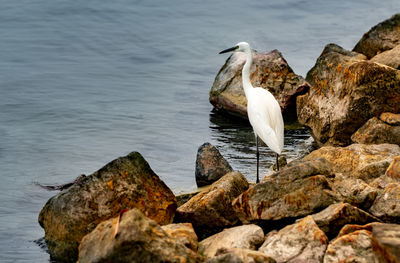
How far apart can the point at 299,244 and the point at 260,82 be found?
729cm

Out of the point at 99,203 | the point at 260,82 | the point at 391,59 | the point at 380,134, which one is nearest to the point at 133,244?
the point at 99,203

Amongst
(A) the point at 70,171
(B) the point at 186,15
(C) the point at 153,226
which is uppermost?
(B) the point at 186,15

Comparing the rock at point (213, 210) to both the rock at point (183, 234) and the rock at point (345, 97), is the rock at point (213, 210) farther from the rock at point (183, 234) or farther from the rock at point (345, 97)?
the rock at point (345, 97)

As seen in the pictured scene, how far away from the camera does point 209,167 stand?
9.20 meters

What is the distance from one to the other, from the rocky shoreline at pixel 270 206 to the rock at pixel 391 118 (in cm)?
2

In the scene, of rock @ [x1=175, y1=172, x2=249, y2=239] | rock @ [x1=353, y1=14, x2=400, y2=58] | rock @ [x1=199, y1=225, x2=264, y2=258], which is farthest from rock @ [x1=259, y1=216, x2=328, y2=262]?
rock @ [x1=353, y1=14, x2=400, y2=58]

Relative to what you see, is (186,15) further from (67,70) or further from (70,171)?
(70,171)

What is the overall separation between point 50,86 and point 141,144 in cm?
508

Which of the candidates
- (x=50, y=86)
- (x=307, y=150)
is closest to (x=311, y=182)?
(x=307, y=150)

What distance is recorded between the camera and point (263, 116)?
8984 mm

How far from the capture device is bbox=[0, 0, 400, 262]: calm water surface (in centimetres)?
1038

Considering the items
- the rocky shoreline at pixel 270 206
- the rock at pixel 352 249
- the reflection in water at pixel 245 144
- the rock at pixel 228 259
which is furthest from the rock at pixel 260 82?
the rock at pixel 228 259

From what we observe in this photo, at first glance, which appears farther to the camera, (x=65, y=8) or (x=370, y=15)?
(x=370, y=15)

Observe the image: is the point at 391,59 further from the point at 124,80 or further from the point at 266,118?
the point at 124,80
